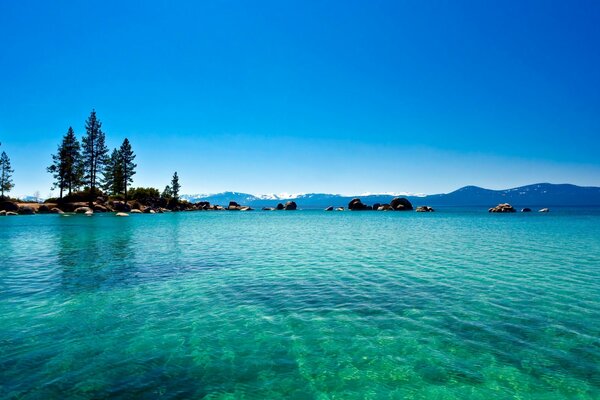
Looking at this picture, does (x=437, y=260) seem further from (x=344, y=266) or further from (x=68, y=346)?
(x=68, y=346)

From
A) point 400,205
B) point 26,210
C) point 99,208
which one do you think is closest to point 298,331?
point 26,210

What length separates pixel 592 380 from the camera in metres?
7.26

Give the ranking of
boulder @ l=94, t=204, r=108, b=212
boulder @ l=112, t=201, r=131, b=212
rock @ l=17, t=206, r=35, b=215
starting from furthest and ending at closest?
boulder @ l=112, t=201, r=131, b=212 < boulder @ l=94, t=204, r=108, b=212 < rock @ l=17, t=206, r=35, b=215

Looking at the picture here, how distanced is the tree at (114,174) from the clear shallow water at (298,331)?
9186cm

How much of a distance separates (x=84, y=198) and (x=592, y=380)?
351 feet

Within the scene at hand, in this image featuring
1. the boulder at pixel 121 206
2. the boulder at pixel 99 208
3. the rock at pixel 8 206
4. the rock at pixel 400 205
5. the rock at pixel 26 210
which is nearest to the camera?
the rock at pixel 8 206

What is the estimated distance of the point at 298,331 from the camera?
10031mm

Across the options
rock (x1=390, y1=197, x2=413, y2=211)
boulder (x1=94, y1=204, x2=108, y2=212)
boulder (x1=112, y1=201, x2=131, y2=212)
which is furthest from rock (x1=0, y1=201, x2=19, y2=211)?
rock (x1=390, y1=197, x2=413, y2=211)

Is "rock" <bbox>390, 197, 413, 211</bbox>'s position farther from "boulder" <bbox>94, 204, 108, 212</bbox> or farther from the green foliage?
"boulder" <bbox>94, 204, 108, 212</bbox>

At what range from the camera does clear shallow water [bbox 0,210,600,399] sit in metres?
6.99

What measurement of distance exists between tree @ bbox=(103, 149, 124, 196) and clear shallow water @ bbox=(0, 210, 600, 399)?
91.9m

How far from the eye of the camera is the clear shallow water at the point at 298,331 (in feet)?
22.9

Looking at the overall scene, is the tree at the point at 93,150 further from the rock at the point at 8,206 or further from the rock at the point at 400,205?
the rock at the point at 400,205

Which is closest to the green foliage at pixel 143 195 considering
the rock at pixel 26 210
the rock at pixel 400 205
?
the rock at pixel 26 210
